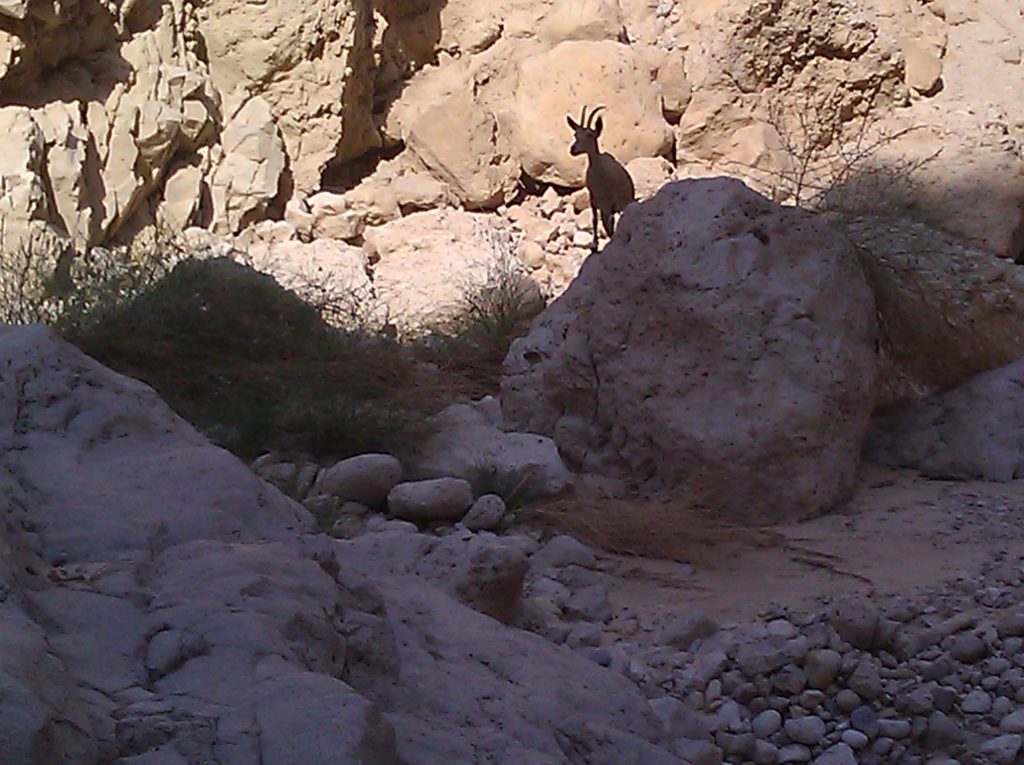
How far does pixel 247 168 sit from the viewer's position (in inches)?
372

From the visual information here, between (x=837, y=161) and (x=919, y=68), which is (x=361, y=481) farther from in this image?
(x=919, y=68)

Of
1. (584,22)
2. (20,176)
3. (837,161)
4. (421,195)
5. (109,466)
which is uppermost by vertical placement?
(584,22)

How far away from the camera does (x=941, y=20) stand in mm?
11078

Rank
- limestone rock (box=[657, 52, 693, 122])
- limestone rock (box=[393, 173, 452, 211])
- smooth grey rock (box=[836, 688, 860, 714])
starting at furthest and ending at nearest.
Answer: limestone rock (box=[657, 52, 693, 122])
limestone rock (box=[393, 173, 452, 211])
smooth grey rock (box=[836, 688, 860, 714])

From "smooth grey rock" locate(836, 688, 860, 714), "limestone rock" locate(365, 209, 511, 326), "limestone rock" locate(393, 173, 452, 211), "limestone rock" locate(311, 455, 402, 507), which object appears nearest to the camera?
"smooth grey rock" locate(836, 688, 860, 714)

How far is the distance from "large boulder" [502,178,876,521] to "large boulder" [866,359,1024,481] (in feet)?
1.24

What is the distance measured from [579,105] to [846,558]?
6.54 metres

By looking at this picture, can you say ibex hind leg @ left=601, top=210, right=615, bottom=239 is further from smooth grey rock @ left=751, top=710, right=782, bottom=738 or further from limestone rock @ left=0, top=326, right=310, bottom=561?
limestone rock @ left=0, top=326, right=310, bottom=561

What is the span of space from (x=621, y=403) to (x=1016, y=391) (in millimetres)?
1510

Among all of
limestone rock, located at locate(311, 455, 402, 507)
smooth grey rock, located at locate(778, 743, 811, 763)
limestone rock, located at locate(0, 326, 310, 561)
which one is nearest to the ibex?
limestone rock, located at locate(311, 455, 402, 507)

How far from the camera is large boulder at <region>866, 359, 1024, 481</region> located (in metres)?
4.87

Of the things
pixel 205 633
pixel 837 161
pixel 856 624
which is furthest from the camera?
pixel 837 161

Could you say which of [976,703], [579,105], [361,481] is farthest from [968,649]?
[579,105]

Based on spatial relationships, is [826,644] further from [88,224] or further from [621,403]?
[88,224]
